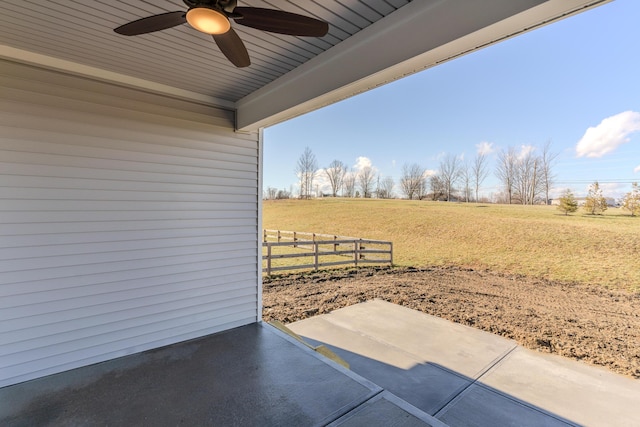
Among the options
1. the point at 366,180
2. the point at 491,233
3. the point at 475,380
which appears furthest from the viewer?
the point at 366,180

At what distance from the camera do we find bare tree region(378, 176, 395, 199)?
13.1 metres

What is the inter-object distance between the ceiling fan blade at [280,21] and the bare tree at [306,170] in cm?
1180

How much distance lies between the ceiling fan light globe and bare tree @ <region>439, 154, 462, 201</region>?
462 inches

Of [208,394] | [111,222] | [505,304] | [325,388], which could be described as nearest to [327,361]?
[325,388]

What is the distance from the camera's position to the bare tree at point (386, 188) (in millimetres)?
13111

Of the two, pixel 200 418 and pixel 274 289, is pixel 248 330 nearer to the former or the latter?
pixel 200 418

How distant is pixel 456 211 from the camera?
1068 cm

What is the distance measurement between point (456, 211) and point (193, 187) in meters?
10.2

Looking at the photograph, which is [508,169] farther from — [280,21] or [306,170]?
[280,21]

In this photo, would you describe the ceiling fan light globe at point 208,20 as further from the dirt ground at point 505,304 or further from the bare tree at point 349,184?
the bare tree at point 349,184

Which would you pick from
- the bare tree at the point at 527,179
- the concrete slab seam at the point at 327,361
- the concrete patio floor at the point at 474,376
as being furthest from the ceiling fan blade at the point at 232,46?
the bare tree at the point at 527,179

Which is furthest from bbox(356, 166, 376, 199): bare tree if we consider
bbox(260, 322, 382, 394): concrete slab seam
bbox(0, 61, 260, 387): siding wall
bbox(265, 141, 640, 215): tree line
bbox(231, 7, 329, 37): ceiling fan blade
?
Result: bbox(231, 7, 329, 37): ceiling fan blade

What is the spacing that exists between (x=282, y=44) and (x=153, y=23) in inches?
34.6

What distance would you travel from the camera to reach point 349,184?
14.2 meters
